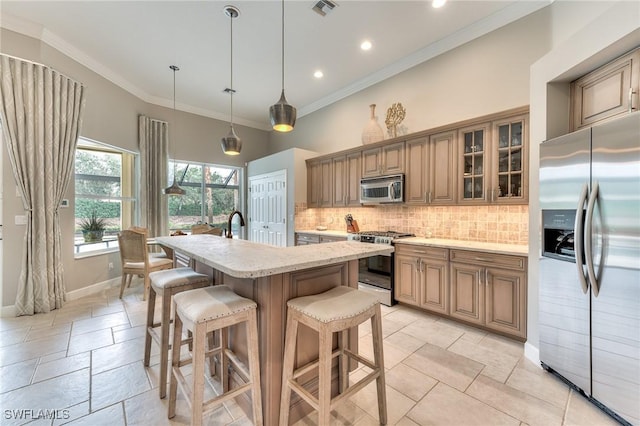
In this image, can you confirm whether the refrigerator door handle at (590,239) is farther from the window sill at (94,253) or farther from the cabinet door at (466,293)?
the window sill at (94,253)

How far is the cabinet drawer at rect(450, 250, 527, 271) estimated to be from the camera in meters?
2.52

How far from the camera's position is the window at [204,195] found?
563 cm

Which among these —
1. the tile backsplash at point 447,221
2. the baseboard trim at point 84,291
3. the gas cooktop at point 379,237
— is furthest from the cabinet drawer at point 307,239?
the baseboard trim at point 84,291

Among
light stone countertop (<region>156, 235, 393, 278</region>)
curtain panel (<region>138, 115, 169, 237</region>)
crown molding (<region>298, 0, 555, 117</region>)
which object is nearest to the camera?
light stone countertop (<region>156, 235, 393, 278</region>)

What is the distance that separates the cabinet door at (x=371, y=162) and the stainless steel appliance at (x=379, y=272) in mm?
1026

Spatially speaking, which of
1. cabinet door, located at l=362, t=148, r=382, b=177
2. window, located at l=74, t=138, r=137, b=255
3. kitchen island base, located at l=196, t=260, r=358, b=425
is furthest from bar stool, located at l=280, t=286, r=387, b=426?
window, located at l=74, t=138, r=137, b=255

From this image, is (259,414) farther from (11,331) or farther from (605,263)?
(11,331)

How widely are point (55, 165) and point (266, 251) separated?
3608 millimetres

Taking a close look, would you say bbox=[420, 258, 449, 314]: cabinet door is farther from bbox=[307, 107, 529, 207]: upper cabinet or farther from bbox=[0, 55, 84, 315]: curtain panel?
bbox=[0, 55, 84, 315]: curtain panel

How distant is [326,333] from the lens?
1340 mm

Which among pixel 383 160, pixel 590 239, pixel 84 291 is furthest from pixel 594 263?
pixel 84 291

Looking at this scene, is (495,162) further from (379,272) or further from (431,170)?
(379,272)

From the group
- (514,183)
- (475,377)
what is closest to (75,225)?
(475,377)

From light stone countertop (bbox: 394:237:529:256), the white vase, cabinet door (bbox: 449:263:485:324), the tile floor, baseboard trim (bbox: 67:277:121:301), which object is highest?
the white vase
